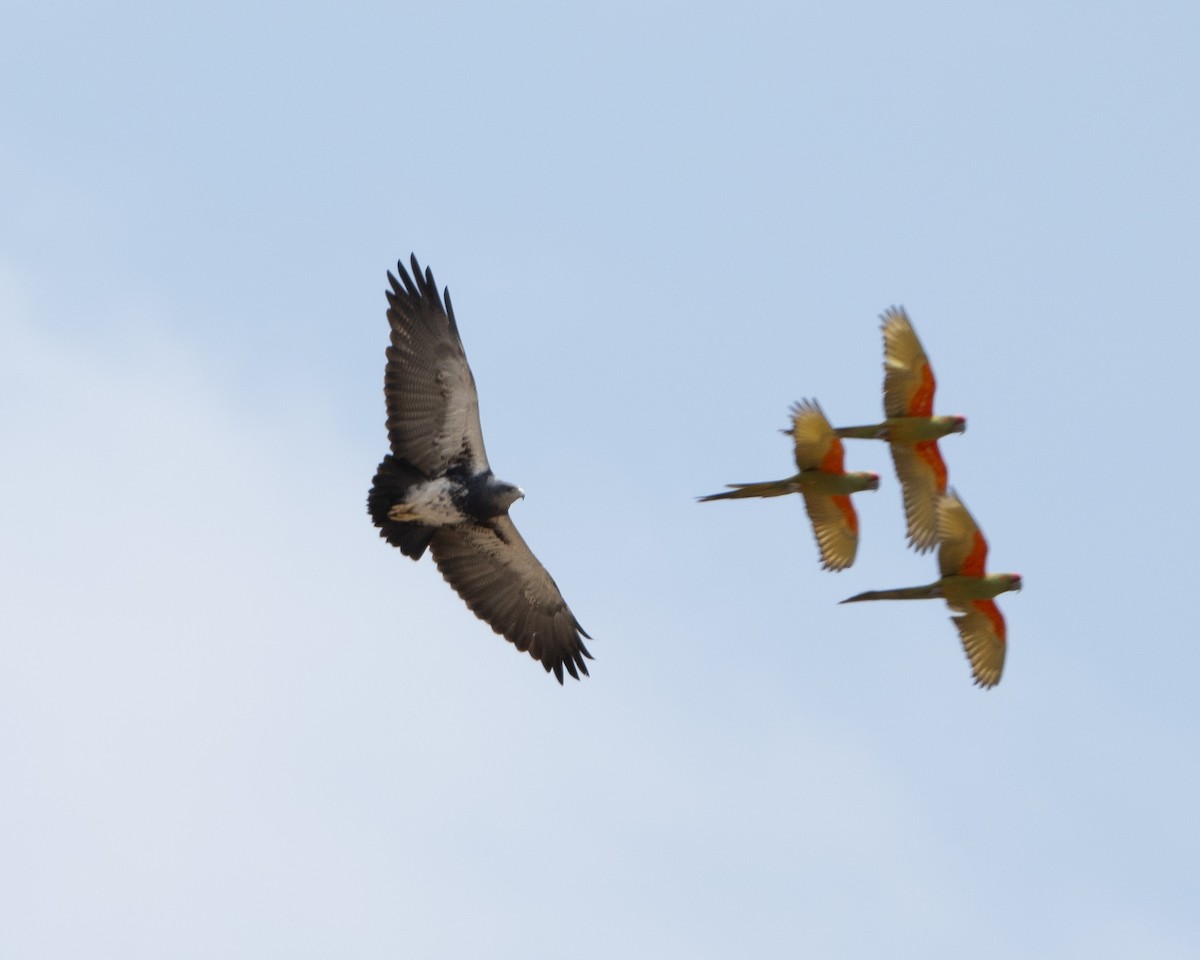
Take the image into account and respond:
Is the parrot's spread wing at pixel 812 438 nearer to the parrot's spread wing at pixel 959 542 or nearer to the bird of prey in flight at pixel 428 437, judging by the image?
the parrot's spread wing at pixel 959 542

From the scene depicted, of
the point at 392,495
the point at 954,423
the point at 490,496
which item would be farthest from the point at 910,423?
the point at 392,495

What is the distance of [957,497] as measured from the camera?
21.6m

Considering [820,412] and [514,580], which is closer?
[820,412]

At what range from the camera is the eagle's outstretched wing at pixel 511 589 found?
22.7 m

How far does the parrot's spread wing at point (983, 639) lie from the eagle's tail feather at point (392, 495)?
22.3ft

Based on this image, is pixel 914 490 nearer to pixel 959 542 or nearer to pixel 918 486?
pixel 918 486

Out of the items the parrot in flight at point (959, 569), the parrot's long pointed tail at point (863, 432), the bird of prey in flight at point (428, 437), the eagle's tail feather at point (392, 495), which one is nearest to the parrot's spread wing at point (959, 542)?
the parrot in flight at point (959, 569)

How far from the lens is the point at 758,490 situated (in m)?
21.8

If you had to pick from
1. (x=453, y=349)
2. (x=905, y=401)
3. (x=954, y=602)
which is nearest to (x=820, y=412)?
(x=905, y=401)

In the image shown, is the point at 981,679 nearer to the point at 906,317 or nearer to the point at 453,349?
the point at 906,317

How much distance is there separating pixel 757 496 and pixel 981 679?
11.7ft

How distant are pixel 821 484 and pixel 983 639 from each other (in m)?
2.78

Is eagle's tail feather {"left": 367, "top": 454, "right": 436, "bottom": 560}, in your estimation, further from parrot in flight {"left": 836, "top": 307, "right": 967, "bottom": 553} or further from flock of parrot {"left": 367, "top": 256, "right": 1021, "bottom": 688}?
parrot in flight {"left": 836, "top": 307, "right": 967, "bottom": 553}

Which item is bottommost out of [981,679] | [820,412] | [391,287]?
[981,679]
